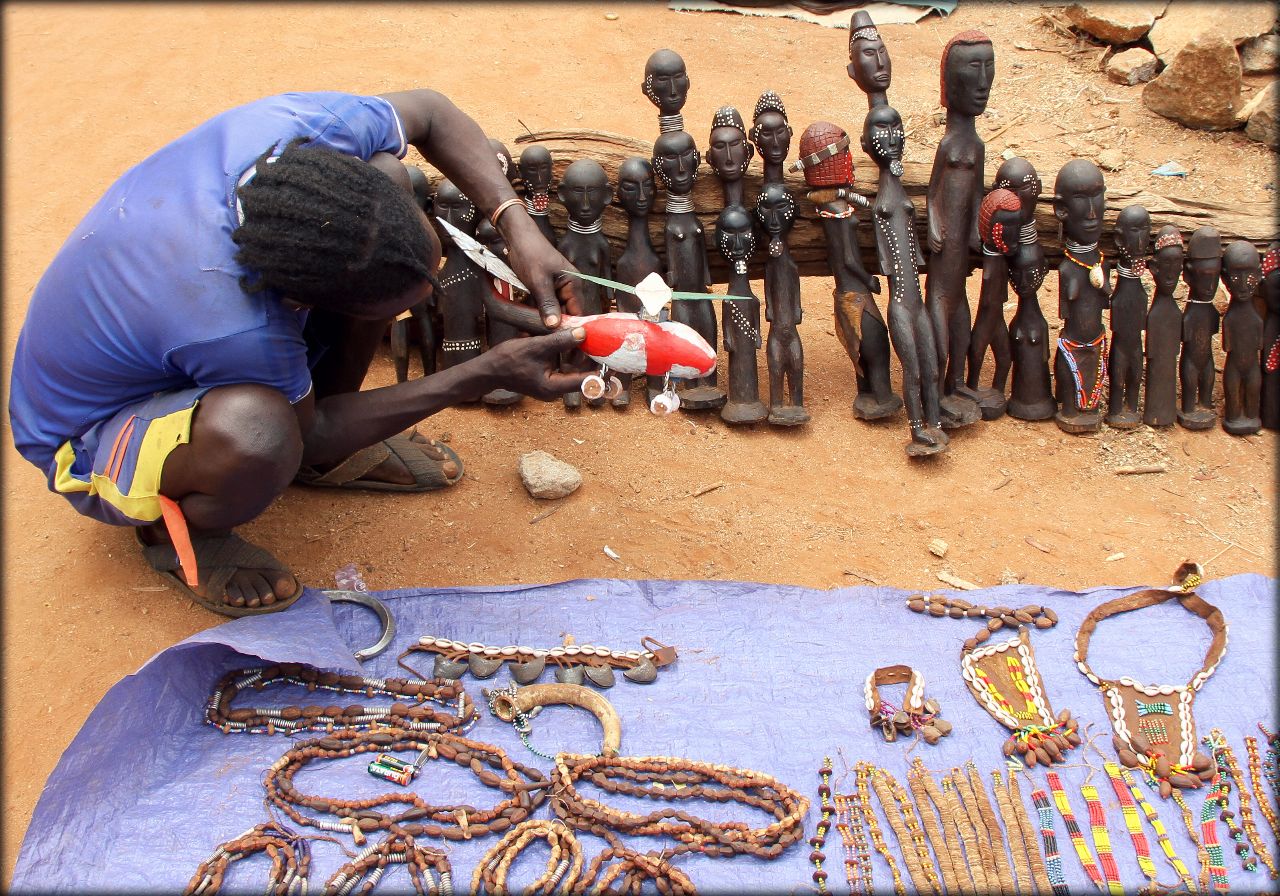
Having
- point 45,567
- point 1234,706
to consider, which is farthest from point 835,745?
point 45,567

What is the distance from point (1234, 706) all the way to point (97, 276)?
3.03 meters

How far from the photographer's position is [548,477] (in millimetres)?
3627

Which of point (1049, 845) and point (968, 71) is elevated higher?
point (968, 71)

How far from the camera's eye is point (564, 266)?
3100 millimetres

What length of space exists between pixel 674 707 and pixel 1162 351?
240 centimetres

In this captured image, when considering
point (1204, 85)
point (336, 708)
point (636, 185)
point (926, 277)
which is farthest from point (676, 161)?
point (1204, 85)

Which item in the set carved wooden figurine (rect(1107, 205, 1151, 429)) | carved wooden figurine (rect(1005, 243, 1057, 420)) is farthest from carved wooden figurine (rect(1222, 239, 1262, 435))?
carved wooden figurine (rect(1005, 243, 1057, 420))

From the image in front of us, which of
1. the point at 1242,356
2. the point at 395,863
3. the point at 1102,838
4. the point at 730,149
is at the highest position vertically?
the point at 730,149

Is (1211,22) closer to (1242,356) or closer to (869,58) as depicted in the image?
(1242,356)

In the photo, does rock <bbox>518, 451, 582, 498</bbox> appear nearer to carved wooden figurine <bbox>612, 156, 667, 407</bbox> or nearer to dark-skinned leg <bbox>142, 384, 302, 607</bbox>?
carved wooden figurine <bbox>612, 156, 667, 407</bbox>

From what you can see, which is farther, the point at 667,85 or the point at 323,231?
the point at 667,85

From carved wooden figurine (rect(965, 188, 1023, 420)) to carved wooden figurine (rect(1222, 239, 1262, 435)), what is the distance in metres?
0.77

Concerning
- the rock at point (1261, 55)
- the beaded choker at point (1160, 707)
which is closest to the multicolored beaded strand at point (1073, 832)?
the beaded choker at point (1160, 707)

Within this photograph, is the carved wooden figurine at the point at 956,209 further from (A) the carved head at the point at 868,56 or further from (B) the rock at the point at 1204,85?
(B) the rock at the point at 1204,85
